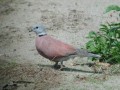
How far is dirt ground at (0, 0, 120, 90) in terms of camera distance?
5.71 metres

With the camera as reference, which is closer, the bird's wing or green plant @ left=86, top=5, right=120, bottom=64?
the bird's wing

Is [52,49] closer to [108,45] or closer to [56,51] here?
[56,51]

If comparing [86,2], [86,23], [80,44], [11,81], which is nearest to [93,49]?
[80,44]

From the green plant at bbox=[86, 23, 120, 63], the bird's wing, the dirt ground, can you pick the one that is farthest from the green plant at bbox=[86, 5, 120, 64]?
the bird's wing

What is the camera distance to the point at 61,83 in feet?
18.6

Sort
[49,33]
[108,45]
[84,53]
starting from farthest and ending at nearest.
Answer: [49,33]
[108,45]
[84,53]

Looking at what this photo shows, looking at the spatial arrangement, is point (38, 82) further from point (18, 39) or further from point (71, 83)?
point (18, 39)

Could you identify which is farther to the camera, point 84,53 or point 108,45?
point 108,45

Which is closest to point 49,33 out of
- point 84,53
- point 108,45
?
point 108,45

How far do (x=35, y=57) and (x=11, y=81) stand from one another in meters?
1.17

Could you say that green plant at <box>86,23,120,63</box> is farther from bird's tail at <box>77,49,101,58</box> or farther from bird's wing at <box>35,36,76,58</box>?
bird's wing at <box>35,36,76,58</box>

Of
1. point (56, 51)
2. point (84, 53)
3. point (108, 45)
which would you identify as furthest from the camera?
point (108, 45)

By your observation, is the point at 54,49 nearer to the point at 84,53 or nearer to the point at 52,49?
the point at 52,49

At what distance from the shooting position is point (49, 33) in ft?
26.3
